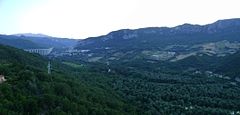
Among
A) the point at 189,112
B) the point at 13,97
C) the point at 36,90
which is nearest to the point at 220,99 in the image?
the point at 189,112

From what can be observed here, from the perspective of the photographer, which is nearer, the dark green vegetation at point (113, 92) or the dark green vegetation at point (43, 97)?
the dark green vegetation at point (43, 97)

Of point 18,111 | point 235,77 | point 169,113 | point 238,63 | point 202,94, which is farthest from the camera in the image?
point 238,63

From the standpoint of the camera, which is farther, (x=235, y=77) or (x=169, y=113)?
(x=235, y=77)

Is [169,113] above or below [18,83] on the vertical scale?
below

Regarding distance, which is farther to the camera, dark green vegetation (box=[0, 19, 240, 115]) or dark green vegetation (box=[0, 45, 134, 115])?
dark green vegetation (box=[0, 19, 240, 115])

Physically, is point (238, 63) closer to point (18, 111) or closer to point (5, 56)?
point (5, 56)

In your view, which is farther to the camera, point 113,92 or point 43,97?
point 113,92

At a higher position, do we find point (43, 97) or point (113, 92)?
point (43, 97)

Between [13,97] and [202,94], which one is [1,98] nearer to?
[13,97]

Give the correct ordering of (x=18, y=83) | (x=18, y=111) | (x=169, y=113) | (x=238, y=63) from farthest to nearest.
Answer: (x=238, y=63), (x=169, y=113), (x=18, y=83), (x=18, y=111)
